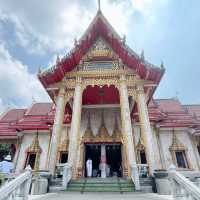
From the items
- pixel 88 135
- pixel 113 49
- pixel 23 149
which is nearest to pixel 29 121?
pixel 23 149

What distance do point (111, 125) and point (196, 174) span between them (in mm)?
6097

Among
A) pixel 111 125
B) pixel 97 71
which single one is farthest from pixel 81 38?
pixel 111 125

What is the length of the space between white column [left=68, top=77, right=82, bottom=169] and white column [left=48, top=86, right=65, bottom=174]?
1.92ft

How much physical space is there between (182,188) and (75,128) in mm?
4547

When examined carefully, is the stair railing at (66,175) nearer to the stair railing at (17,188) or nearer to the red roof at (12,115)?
the stair railing at (17,188)

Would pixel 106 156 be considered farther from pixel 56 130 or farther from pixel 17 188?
pixel 17 188

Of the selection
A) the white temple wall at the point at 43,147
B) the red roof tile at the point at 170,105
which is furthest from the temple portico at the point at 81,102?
the red roof tile at the point at 170,105

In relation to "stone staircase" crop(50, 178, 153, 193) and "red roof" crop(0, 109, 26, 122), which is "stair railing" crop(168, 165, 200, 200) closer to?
"stone staircase" crop(50, 178, 153, 193)

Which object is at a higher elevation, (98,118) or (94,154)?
(98,118)

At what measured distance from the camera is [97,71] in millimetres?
8789

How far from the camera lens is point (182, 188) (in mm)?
3771

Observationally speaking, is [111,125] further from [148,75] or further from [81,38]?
[81,38]

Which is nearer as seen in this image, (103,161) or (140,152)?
(103,161)

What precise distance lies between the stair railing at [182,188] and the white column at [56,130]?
166 inches
